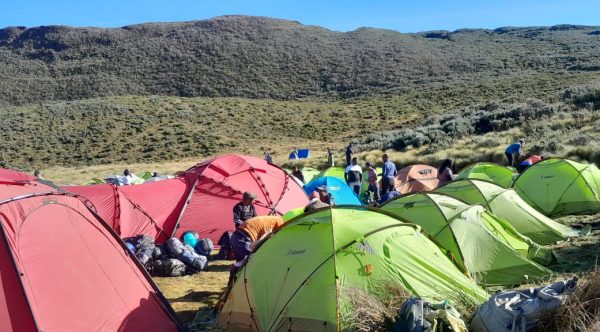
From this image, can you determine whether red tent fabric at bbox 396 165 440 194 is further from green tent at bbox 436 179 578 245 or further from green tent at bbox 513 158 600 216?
green tent at bbox 436 179 578 245

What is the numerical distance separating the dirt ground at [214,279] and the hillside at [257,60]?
46054 mm

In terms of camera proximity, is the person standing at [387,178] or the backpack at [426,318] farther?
the person standing at [387,178]

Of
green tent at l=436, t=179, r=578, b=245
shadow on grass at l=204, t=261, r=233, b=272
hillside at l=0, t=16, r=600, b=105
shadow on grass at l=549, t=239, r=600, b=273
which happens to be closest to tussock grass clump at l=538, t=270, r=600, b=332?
shadow on grass at l=549, t=239, r=600, b=273

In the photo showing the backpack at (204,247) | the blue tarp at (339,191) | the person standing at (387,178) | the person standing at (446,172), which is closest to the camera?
the backpack at (204,247)

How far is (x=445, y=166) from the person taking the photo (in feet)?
52.8

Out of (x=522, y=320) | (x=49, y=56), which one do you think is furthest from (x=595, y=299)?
(x=49, y=56)

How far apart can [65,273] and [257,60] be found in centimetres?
7362

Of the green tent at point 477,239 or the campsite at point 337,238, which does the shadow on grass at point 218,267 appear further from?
the green tent at point 477,239

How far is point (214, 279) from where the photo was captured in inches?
382

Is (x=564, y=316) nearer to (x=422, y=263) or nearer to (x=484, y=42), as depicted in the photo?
(x=422, y=263)

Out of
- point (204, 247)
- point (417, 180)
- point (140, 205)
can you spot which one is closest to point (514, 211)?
point (204, 247)

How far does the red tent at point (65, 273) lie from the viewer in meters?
5.31

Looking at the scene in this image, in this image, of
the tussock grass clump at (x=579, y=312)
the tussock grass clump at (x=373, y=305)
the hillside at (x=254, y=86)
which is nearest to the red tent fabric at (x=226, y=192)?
the tussock grass clump at (x=373, y=305)

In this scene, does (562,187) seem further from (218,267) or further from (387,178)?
(218,267)
